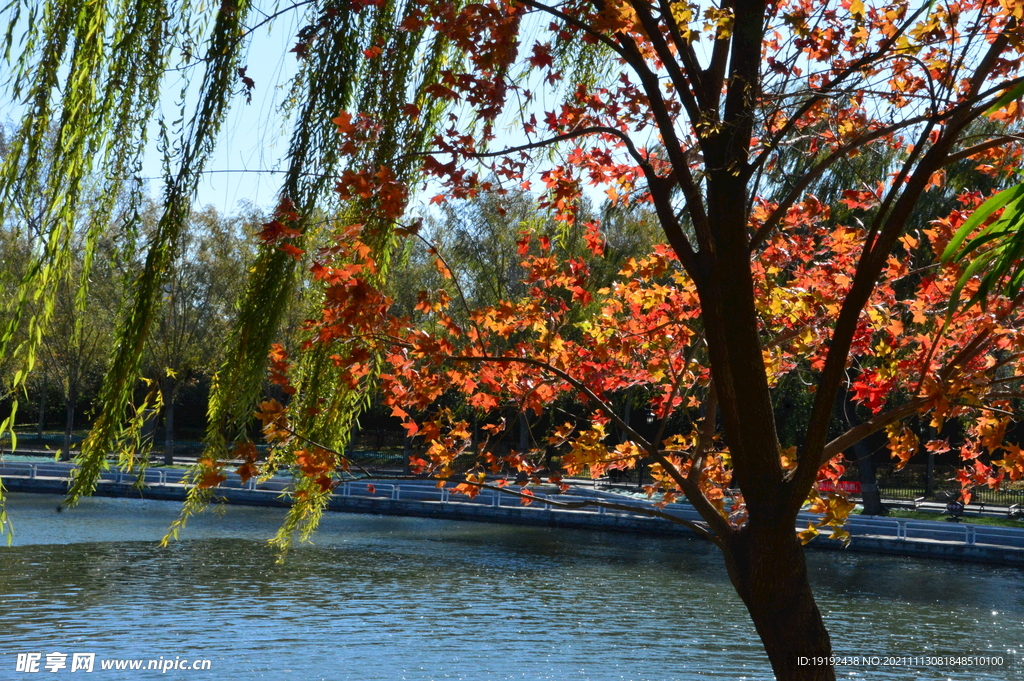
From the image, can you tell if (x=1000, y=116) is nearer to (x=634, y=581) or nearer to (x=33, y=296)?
(x=33, y=296)

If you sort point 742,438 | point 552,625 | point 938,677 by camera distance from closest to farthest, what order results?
point 742,438 < point 938,677 < point 552,625

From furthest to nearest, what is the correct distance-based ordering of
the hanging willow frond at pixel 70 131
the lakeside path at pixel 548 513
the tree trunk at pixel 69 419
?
the tree trunk at pixel 69 419
the lakeside path at pixel 548 513
the hanging willow frond at pixel 70 131

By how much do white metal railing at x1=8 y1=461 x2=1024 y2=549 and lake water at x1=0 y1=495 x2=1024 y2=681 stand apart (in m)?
1.11

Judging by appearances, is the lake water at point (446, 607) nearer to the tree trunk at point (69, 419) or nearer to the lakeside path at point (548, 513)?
the lakeside path at point (548, 513)

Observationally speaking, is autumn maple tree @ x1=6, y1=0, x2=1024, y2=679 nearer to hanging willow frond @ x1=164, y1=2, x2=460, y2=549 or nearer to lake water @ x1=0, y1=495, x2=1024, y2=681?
hanging willow frond @ x1=164, y1=2, x2=460, y2=549

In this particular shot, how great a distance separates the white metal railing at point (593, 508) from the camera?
19.7 m

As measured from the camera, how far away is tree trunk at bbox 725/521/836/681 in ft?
10.4

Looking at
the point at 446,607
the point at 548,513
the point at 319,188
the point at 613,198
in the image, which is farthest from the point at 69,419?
the point at 319,188

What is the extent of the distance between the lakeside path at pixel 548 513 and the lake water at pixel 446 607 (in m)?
0.55

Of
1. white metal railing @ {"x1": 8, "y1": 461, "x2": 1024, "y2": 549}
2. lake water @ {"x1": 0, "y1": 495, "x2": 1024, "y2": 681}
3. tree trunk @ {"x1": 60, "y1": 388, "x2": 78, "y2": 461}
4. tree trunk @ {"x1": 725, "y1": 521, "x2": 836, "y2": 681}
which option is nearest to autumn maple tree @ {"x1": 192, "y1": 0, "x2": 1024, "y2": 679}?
tree trunk @ {"x1": 725, "y1": 521, "x2": 836, "y2": 681}

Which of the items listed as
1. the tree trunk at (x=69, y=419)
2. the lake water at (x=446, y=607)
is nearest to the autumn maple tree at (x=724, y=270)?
the lake water at (x=446, y=607)

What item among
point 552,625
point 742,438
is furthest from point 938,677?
point 742,438

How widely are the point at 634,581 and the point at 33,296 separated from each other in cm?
1493

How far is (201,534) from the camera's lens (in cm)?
2020
